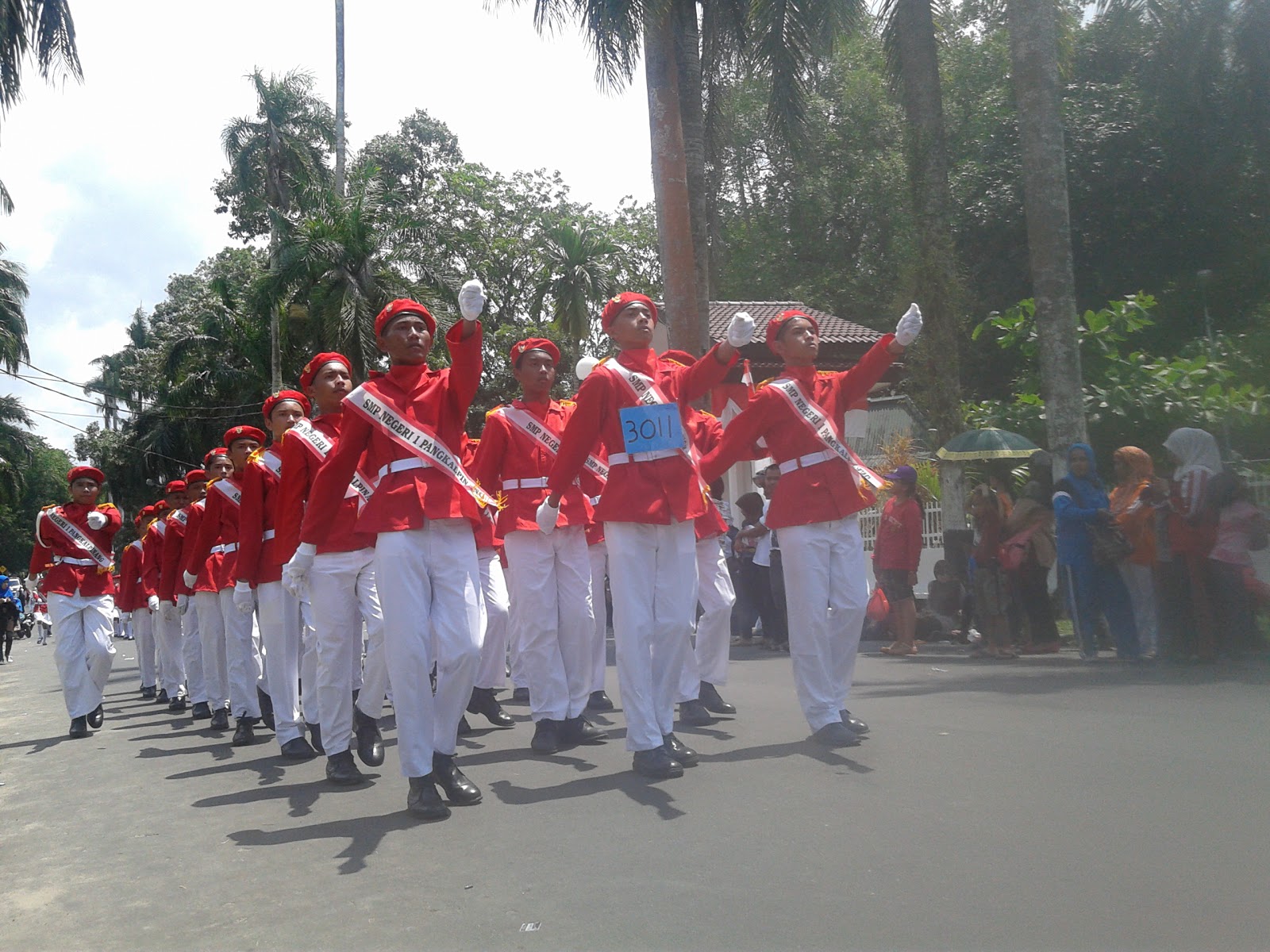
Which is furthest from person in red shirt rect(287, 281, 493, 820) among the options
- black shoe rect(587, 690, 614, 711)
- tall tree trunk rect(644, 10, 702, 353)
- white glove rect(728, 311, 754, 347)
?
tall tree trunk rect(644, 10, 702, 353)

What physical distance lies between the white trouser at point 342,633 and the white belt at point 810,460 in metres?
2.39

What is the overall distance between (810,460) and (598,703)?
3016mm

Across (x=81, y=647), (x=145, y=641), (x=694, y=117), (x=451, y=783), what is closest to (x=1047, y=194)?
(x=694, y=117)

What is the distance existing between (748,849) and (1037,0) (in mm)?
11621

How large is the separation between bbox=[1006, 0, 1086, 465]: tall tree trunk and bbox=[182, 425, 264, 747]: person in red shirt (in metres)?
8.29

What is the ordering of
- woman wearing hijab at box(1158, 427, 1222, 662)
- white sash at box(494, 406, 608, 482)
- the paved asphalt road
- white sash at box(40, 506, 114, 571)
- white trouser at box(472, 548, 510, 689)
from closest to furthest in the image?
the paved asphalt road → white trouser at box(472, 548, 510, 689) → white sash at box(494, 406, 608, 482) → woman wearing hijab at box(1158, 427, 1222, 662) → white sash at box(40, 506, 114, 571)

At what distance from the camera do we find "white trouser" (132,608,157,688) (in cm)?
1409

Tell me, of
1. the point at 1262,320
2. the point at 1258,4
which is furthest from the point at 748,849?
the point at 1258,4

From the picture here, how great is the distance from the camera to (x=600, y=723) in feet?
27.1

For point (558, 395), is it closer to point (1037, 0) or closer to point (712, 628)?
point (1037, 0)

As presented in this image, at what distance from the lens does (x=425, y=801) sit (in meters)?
5.50

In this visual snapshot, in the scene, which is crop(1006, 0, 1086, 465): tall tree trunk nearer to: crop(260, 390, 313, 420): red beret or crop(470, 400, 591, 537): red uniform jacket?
crop(470, 400, 591, 537): red uniform jacket

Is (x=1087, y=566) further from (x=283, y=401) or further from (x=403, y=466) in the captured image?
(x=403, y=466)

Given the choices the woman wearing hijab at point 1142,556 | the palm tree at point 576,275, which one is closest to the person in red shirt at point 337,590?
the woman wearing hijab at point 1142,556
